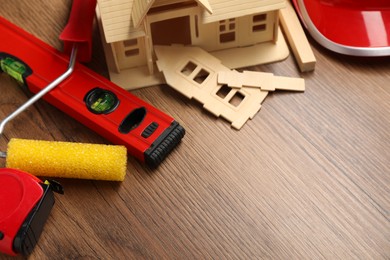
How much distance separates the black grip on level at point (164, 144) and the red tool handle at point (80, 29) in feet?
0.60

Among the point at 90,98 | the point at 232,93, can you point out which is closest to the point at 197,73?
the point at 232,93

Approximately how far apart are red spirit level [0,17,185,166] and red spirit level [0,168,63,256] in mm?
120

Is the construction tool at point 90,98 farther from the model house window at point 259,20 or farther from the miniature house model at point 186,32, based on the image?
the model house window at point 259,20

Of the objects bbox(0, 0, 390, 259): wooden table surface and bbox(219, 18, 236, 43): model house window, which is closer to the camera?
bbox(0, 0, 390, 259): wooden table surface

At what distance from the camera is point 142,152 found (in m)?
0.79

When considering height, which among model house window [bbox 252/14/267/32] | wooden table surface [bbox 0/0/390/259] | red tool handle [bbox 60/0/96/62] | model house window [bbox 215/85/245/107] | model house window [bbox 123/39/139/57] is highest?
red tool handle [bbox 60/0/96/62]

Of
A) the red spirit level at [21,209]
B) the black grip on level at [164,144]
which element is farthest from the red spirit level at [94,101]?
the red spirit level at [21,209]

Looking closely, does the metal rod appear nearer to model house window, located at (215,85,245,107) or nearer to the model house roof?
the model house roof

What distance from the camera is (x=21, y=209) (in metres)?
0.72

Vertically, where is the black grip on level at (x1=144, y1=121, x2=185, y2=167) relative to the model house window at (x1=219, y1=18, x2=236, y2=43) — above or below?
below

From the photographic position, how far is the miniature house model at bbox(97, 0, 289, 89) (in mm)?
812

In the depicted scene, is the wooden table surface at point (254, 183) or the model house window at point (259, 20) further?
the model house window at point (259, 20)

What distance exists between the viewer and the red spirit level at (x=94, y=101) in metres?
0.80

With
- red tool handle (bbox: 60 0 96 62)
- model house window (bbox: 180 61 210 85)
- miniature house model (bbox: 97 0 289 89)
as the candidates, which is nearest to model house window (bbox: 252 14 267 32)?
miniature house model (bbox: 97 0 289 89)
